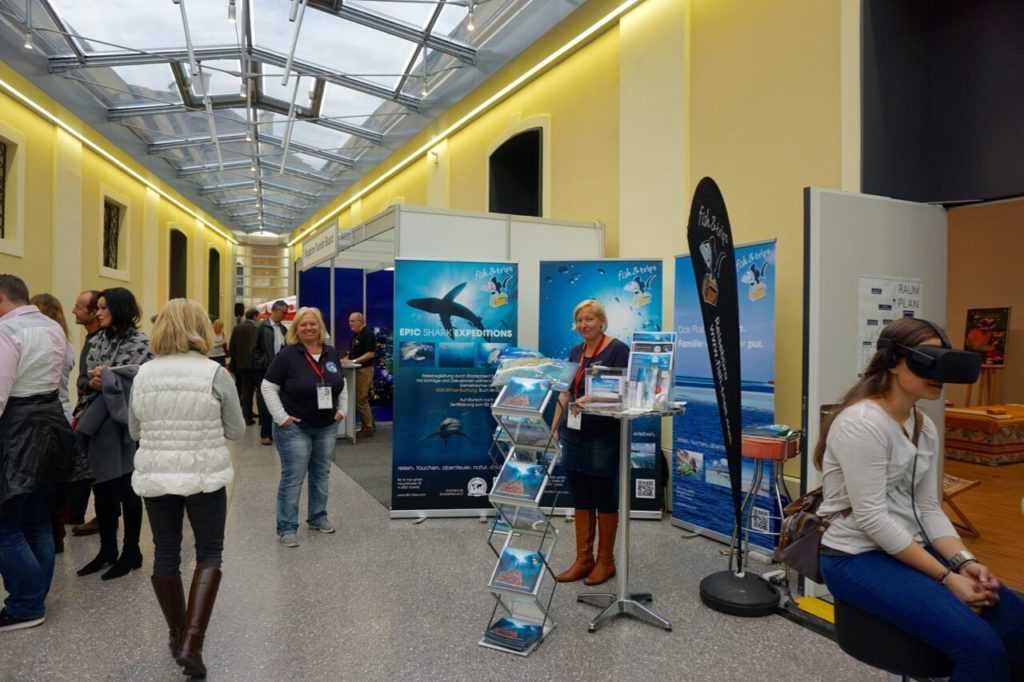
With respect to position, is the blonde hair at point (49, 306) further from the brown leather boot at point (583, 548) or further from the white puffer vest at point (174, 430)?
the brown leather boot at point (583, 548)

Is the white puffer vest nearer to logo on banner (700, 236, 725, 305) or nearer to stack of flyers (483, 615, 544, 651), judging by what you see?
stack of flyers (483, 615, 544, 651)

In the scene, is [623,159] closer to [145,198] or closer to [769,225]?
[769,225]

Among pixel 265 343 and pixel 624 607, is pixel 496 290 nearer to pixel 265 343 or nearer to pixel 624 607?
pixel 624 607

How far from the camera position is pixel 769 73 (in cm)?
430

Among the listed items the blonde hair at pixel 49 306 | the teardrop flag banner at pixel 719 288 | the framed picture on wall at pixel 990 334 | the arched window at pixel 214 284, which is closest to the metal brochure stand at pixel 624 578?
the teardrop flag banner at pixel 719 288

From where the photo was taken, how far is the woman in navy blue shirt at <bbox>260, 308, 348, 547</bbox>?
13.3 ft

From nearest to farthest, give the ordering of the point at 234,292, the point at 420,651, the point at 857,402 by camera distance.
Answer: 1. the point at 857,402
2. the point at 420,651
3. the point at 234,292

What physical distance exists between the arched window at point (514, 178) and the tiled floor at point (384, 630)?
484cm

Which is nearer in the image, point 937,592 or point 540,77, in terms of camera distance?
point 937,592

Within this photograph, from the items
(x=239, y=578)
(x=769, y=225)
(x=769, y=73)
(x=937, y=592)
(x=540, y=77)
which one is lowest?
(x=239, y=578)

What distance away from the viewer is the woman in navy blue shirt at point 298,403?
13.3ft

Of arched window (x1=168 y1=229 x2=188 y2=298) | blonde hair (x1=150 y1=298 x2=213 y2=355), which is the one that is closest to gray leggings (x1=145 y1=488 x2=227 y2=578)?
blonde hair (x1=150 y1=298 x2=213 y2=355)

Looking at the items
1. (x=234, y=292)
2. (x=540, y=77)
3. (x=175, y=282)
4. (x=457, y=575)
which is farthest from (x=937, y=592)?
(x=234, y=292)

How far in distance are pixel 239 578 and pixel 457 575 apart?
1173 mm
